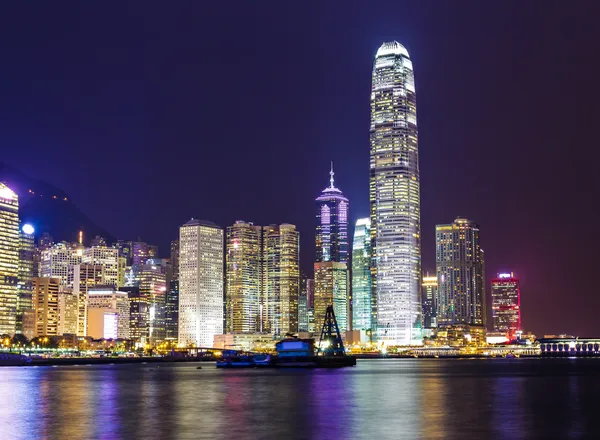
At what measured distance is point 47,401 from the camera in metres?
87.5

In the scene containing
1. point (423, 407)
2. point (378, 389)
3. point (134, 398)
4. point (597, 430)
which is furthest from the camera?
point (378, 389)

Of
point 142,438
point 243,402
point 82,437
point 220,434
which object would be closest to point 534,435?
point 220,434

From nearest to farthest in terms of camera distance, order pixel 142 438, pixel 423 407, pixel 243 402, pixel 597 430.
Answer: pixel 142 438, pixel 597 430, pixel 423 407, pixel 243 402

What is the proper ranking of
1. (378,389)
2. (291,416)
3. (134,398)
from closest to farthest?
1. (291,416)
2. (134,398)
3. (378,389)

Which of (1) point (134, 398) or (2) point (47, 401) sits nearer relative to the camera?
(2) point (47, 401)

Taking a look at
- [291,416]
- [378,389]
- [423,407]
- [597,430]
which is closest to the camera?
[597,430]

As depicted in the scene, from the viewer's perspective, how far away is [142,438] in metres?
56.1

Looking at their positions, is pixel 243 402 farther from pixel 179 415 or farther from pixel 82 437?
pixel 82 437

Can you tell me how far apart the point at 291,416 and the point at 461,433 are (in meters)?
17.2

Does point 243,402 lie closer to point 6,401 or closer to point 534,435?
point 6,401

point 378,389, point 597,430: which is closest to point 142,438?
point 597,430

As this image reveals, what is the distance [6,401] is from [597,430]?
184ft

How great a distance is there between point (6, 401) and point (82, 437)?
3459 cm

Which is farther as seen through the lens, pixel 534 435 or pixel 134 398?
pixel 134 398
